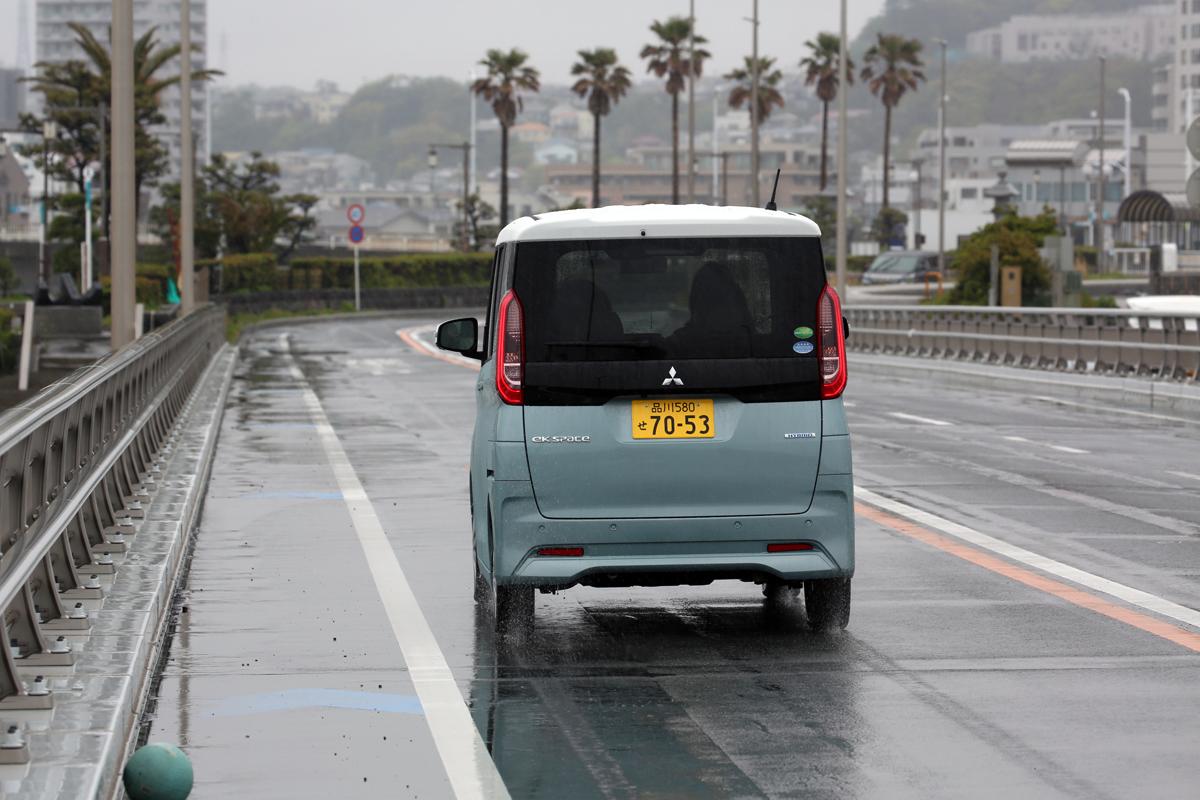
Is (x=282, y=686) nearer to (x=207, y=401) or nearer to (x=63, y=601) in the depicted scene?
(x=63, y=601)

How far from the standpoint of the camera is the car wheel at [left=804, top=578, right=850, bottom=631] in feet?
35.1

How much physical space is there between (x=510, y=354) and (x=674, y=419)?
79 cm

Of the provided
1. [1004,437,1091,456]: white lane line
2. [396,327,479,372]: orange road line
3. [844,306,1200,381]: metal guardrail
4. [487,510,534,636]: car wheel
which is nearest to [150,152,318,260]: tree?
[396,327,479,372]: orange road line

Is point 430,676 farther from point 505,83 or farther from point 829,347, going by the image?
point 505,83

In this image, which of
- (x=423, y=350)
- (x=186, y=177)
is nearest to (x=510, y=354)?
(x=186, y=177)

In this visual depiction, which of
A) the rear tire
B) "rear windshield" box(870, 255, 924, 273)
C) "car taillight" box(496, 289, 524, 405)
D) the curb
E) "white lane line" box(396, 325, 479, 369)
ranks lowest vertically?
"white lane line" box(396, 325, 479, 369)

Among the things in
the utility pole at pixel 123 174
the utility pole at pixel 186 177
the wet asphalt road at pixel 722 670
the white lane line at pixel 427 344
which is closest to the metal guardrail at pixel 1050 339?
the white lane line at pixel 427 344

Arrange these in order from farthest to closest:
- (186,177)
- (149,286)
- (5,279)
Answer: (5,279), (149,286), (186,177)

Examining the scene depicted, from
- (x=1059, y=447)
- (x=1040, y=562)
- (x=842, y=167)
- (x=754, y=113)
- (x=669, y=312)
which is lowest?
(x=1059, y=447)

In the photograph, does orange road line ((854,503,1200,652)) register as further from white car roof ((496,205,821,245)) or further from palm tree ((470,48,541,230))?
palm tree ((470,48,541,230))

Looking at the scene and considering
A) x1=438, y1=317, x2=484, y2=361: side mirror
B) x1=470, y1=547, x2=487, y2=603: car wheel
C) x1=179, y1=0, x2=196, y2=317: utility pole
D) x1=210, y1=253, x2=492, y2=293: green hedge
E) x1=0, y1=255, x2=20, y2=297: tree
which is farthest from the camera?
x1=0, y1=255, x2=20, y2=297: tree

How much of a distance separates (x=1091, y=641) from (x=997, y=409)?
66.8ft

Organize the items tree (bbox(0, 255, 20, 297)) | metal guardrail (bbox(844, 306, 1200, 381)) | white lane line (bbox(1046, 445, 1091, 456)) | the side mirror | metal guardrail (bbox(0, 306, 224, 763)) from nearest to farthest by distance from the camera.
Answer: metal guardrail (bbox(0, 306, 224, 763)), the side mirror, white lane line (bbox(1046, 445, 1091, 456)), metal guardrail (bbox(844, 306, 1200, 381)), tree (bbox(0, 255, 20, 297))

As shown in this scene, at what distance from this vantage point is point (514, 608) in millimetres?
10609
